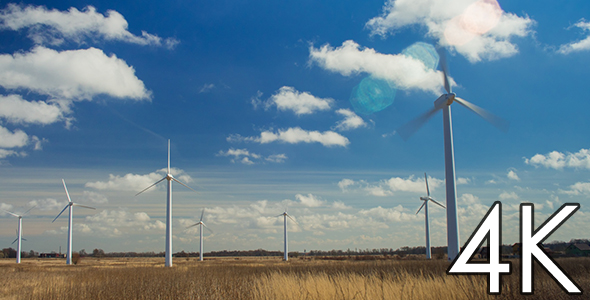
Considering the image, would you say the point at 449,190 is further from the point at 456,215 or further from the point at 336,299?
the point at 336,299

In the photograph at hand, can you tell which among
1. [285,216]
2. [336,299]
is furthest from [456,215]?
[285,216]

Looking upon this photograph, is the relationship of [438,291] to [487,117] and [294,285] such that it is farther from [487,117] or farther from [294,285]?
[487,117]

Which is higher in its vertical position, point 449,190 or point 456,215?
point 449,190

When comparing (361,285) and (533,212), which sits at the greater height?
(533,212)

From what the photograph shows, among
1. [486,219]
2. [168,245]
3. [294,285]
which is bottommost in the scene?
[168,245]

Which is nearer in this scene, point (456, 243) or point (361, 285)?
point (361, 285)

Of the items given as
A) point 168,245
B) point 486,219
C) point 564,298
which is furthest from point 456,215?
point 168,245

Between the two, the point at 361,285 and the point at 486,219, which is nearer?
the point at 486,219

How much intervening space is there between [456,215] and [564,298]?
969 inches

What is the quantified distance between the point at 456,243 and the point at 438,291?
24.8 meters

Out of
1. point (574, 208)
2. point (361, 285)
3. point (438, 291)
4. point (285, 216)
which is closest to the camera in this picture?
point (574, 208)

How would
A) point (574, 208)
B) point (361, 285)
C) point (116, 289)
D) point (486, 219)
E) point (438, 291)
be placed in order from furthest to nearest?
1. point (116, 289)
2. point (361, 285)
3. point (438, 291)
4. point (486, 219)
5. point (574, 208)

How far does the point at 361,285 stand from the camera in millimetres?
13805

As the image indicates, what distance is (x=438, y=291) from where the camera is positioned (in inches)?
501
